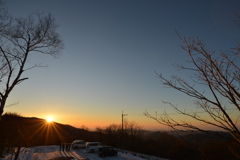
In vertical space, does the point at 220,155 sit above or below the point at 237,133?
below

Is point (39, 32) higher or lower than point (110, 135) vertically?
higher

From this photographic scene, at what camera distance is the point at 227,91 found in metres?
1.81

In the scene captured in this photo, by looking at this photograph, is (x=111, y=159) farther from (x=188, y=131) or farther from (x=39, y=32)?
(x=188, y=131)

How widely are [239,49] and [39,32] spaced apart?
11.6m

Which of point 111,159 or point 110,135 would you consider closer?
point 111,159

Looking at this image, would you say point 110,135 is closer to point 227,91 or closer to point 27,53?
point 27,53

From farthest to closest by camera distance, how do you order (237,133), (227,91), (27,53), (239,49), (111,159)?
(111,159), (27,53), (239,49), (227,91), (237,133)

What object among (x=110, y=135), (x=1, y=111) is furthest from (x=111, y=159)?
(x=110, y=135)

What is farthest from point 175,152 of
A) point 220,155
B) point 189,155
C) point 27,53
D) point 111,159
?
point 27,53

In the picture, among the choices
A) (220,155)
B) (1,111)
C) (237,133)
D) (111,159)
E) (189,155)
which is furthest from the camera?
(189,155)

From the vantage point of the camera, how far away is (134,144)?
50.0 meters

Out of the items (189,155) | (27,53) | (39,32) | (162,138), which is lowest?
(189,155)

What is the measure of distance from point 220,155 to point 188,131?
35563mm

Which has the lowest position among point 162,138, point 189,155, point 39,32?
point 189,155
